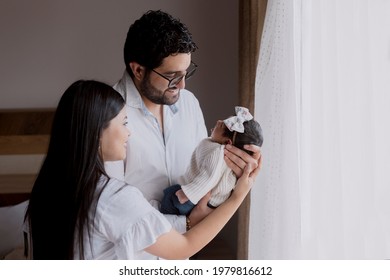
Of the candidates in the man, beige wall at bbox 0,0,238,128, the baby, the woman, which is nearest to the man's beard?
the man

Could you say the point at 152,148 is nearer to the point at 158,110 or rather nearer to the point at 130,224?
the point at 158,110

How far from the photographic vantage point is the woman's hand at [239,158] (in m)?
1.24

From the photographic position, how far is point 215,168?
1252 mm

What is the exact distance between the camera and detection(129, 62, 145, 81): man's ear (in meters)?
1.36

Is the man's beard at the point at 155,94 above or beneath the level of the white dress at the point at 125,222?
above

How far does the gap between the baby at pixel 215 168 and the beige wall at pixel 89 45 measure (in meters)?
1.03

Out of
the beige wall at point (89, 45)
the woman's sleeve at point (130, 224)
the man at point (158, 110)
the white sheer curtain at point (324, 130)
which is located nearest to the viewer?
Result: the woman's sleeve at point (130, 224)

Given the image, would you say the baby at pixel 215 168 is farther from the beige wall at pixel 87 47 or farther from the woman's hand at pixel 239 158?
the beige wall at pixel 87 47

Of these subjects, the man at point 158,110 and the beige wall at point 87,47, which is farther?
the beige wall at point 87,47

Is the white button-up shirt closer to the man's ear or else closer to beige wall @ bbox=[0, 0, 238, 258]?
the man's ear

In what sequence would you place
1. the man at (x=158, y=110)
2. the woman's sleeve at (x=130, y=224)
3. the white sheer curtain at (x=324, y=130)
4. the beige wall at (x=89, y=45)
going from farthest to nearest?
the beige wall at (x=89, y=45)
the man at (x=158, y=110)
the white sheer curtain at (x=324, y=130)
the woman's sleeve at (x=130, y=224)

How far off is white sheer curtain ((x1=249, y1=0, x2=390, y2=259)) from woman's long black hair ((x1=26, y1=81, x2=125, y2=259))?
512mm

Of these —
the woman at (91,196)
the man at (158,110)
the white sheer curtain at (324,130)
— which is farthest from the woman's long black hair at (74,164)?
the white sheer curtain at (324,130)

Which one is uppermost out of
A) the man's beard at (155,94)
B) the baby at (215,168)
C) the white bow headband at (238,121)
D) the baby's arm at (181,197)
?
the man's beard at (155,94)
